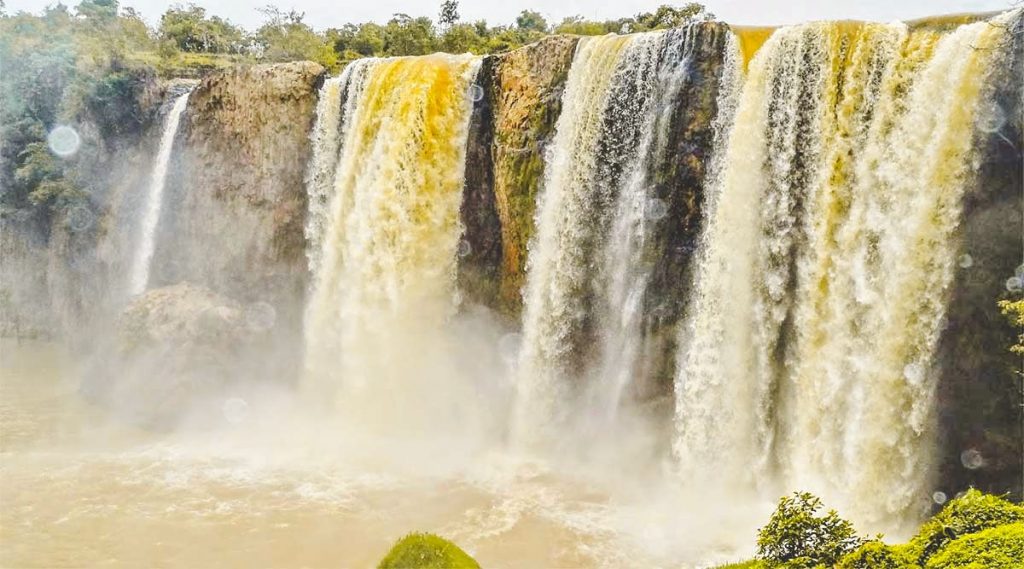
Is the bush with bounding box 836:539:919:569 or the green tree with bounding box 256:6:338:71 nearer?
the bush with bounding box 836:539:919:569

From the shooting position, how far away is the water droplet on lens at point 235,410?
586 inches

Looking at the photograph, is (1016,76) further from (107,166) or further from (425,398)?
(107,166)

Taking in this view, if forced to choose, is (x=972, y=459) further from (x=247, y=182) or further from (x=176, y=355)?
(x=247, y=182)

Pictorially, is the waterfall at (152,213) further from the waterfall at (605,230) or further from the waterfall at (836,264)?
the waterfall at (836,264)

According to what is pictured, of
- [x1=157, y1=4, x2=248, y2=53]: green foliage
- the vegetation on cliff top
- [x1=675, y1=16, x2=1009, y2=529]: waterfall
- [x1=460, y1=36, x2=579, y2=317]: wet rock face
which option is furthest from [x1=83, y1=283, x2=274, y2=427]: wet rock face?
[x1=157, y1=4, x2=248, y2=53]: green foliage

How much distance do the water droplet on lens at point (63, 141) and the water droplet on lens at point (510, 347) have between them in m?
14.8

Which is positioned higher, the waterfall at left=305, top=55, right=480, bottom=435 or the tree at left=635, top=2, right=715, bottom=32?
the tree at left=635, top=2, right=715, bottom=32

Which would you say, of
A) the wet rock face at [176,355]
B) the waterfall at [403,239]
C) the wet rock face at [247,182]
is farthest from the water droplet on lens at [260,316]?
the waterfall at [403,239]

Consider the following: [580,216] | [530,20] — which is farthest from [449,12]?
[580,216]

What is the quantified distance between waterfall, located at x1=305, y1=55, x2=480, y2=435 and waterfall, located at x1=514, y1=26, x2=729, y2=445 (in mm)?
2082

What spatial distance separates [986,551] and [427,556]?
3.98 metres

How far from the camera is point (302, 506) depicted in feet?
35.5

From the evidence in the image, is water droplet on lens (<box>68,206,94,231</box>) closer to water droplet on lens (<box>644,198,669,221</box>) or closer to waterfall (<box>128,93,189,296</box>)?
waterfall (<box>128,93,189,296</box>)

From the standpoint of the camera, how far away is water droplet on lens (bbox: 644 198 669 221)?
11.5m
